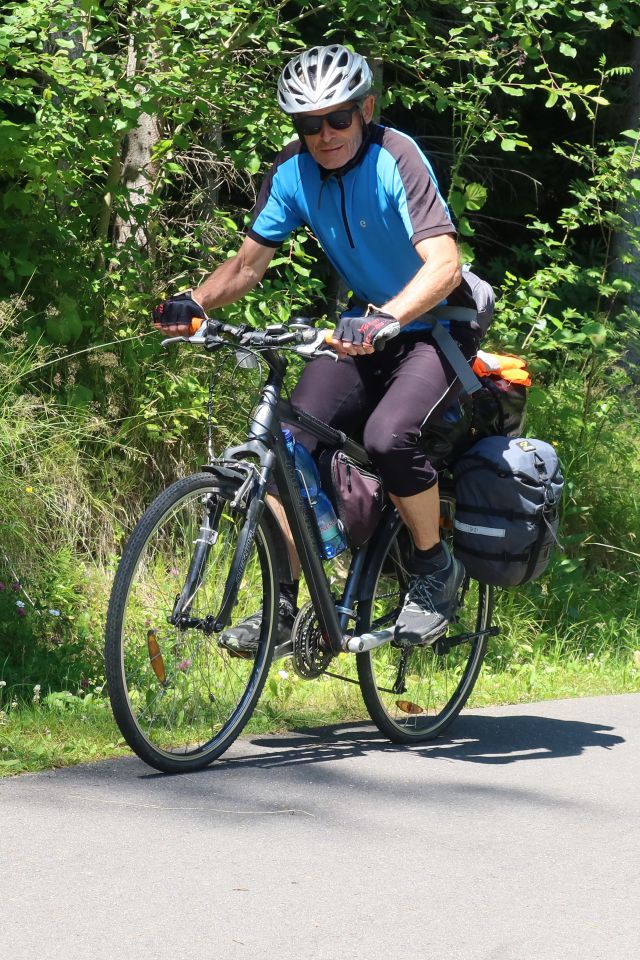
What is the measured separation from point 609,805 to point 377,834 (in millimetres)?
910

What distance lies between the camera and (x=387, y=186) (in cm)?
468

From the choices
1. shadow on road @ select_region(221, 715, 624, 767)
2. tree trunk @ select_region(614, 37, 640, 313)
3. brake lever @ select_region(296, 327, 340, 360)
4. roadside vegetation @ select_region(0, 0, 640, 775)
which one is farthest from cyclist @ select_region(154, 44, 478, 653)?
tree trunk @ select_region(614, 37, 640, 313)

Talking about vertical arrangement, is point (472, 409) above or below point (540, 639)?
above

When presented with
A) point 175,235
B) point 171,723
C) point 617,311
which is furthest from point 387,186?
point 617,311

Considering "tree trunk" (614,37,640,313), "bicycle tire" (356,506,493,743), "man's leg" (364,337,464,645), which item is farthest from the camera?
"tree trunk" (614,37,640,313)

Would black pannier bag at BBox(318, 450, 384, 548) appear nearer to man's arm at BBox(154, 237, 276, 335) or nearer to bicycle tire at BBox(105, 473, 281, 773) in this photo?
bicycle tire at BBox(105, 473, 281, 773)

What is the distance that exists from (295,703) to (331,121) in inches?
91.5

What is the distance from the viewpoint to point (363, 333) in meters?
4.19

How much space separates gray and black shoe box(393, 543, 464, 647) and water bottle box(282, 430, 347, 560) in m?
0.35

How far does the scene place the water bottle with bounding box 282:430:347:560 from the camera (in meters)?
4.73

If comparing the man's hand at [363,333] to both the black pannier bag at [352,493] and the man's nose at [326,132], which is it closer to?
the black pannier bag at [352,493]

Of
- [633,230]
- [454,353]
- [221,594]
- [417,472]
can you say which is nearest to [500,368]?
[454,353]

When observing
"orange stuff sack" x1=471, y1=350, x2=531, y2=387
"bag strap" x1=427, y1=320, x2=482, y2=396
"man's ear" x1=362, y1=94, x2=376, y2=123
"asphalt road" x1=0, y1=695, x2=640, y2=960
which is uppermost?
"man's ear" x1=362, y1=94, x2=376, y2=123

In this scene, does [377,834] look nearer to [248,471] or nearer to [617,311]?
[248,471]
